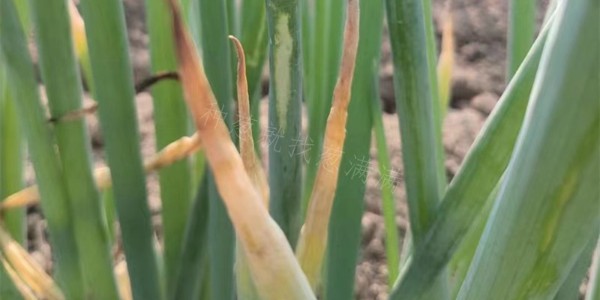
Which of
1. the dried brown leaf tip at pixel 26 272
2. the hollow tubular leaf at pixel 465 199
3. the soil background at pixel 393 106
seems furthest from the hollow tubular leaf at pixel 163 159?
the soil background at pixel 393 106

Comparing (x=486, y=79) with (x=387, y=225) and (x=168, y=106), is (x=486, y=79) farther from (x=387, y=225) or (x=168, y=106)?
(x=168, y=106)

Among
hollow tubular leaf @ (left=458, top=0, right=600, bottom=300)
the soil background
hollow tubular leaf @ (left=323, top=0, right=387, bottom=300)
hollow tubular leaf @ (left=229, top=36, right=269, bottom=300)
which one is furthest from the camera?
the soil background

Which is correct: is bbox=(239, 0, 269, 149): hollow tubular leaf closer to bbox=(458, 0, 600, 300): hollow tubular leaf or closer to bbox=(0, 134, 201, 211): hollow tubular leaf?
bbox=(0, 134, 201, 211): hollow tubular leaf

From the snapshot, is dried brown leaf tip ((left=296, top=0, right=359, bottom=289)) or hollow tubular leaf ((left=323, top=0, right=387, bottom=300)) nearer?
dried brown leaf tip ((left=296, top=0, right=359, bottom=289))

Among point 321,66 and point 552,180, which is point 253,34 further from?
point 552,180

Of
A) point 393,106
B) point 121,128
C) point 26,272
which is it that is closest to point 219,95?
point 121,128

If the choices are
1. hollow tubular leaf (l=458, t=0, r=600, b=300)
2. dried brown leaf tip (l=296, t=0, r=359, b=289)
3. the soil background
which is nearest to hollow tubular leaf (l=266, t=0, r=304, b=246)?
dried brown leaf tip (l=296, t=0, r=359, b=289)
